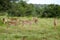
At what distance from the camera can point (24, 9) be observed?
17562 millimetres

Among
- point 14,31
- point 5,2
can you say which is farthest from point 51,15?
point 14,31

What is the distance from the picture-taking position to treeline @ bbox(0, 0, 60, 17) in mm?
13891

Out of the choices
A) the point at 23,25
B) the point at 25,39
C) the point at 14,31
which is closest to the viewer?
the point at 25,39

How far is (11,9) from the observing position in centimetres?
1688

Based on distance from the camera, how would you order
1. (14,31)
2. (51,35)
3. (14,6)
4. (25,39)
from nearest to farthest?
1. (25,39)
2. (51,35)
3. (14,31)
4. (14,6)

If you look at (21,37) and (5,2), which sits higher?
(5,2)

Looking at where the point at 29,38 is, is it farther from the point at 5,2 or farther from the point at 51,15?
the point at 5,2

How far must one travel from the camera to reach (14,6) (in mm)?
17469

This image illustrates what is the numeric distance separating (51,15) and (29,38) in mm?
8343

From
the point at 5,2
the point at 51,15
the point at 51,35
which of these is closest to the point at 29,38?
the point at 51,35

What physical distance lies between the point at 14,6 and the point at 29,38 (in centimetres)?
1210

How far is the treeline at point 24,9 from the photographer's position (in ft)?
45.6

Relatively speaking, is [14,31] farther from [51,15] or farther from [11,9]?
[11,9]

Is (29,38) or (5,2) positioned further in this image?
(5,2)
